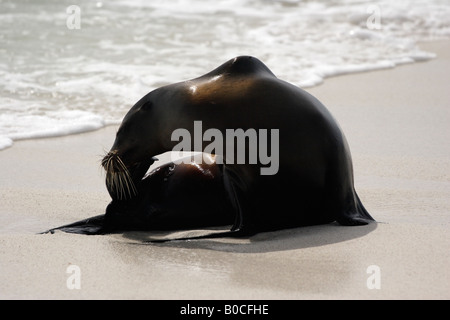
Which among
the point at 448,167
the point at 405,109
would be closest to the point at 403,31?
the point at 405,109

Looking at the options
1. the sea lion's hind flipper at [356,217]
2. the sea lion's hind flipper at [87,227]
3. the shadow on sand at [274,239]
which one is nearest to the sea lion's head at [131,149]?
the sea lion's hind flipper at [87,227]

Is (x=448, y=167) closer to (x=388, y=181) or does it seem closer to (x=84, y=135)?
(x=388, y=181)

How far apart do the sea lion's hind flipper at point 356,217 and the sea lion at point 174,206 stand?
575 mm

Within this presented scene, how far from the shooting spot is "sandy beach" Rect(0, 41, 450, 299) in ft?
11.8

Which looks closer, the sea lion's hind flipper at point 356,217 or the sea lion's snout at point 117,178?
the sea lion's hind flipper at point 356,217

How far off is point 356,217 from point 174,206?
3.11ft

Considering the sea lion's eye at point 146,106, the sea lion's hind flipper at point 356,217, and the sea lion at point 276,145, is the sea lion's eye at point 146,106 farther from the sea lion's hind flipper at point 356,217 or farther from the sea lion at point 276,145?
the sea lion's hind flipper at point 356,217

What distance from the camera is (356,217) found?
14.8ft

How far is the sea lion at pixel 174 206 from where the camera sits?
4582mm

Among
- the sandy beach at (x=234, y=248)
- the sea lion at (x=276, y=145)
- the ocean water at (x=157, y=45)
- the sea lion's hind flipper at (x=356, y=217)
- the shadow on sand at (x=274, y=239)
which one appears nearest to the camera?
the sandy beach at (x=234, y=248)

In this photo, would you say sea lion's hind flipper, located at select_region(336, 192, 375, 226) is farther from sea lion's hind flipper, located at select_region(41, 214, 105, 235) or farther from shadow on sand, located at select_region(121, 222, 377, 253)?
sea lion's hind flipper, located at select_region(41, 214, 105, 235)

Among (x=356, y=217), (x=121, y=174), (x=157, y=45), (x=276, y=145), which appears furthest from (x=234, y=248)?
(x=157, y=45)

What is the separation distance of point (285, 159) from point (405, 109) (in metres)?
3.67

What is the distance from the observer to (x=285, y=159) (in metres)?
4.28
